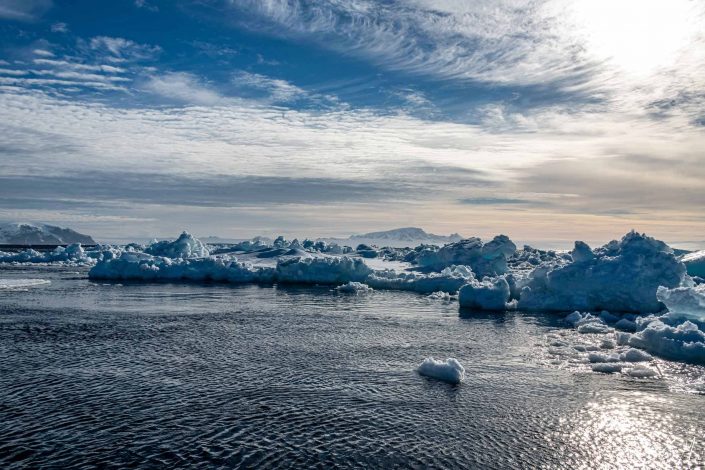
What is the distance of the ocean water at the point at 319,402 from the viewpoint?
11398mm

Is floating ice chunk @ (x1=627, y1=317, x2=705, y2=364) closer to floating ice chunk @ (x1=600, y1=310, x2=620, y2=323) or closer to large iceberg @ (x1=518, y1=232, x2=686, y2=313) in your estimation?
floating ice chunk @ (x1=600, y1=310, x2=620, y2=323)

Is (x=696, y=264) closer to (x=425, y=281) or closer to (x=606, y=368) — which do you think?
(x=425, y=281)

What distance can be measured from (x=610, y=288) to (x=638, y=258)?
2.50 m

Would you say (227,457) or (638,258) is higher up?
(638,258)

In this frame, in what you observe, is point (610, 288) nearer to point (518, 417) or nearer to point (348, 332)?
point (348, 332)

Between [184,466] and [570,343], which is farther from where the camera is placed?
[570,343]

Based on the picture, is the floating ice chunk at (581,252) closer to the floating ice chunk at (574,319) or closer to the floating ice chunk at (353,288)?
the floating ice chunk at (574,319)

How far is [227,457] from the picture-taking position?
1104 centimetres

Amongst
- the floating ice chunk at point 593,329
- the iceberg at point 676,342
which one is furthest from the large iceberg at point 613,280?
the iceberg at point 676,342

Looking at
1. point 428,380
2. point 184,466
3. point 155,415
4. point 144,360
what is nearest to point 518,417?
point 428,380

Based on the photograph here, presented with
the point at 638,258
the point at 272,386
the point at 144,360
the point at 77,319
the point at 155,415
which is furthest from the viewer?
the point at 638,258

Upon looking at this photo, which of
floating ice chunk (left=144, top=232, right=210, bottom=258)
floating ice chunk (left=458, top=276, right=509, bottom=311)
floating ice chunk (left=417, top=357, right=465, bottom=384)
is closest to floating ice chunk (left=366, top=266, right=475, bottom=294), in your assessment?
floating ice chunk (left=458, top=276, right=509, bottom=311)

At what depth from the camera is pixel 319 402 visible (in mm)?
14664

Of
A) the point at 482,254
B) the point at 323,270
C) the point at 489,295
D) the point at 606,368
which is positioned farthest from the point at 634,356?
the point at 482,254
